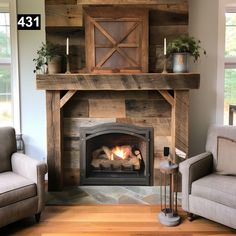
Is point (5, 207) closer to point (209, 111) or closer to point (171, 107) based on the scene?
point (171, 107)

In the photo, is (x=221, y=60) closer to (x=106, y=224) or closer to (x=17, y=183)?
(x=106, y=224)

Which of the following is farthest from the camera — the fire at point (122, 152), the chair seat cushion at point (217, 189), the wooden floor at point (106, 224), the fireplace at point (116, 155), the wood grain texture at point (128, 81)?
the fire at point (122, 152)

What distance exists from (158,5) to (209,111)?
4.36 ft

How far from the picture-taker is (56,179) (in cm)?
345

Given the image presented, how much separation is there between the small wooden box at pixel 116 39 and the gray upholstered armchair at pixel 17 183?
3.75 feet

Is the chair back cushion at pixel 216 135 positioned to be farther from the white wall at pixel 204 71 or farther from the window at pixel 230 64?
the window at pixel 230 64

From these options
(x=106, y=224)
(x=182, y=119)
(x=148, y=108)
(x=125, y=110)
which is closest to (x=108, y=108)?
(x=125, y=110)

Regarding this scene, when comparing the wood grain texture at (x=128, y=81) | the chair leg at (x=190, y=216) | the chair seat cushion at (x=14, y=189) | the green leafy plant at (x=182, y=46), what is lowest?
the chair leg at (x=190, y=216)

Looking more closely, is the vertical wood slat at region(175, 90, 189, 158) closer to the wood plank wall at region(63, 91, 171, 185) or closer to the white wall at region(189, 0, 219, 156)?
the wood plank wall at region(63, 91, 171, 185)

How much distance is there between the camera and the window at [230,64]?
12.1 feet

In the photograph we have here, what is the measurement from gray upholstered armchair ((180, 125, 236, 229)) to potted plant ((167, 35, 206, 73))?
701 millimetres

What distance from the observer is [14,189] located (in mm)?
2658

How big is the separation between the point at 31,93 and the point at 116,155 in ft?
4.05

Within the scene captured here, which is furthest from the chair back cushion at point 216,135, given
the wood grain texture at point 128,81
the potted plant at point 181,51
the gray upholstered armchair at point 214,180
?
the potted plant at point 181,51
